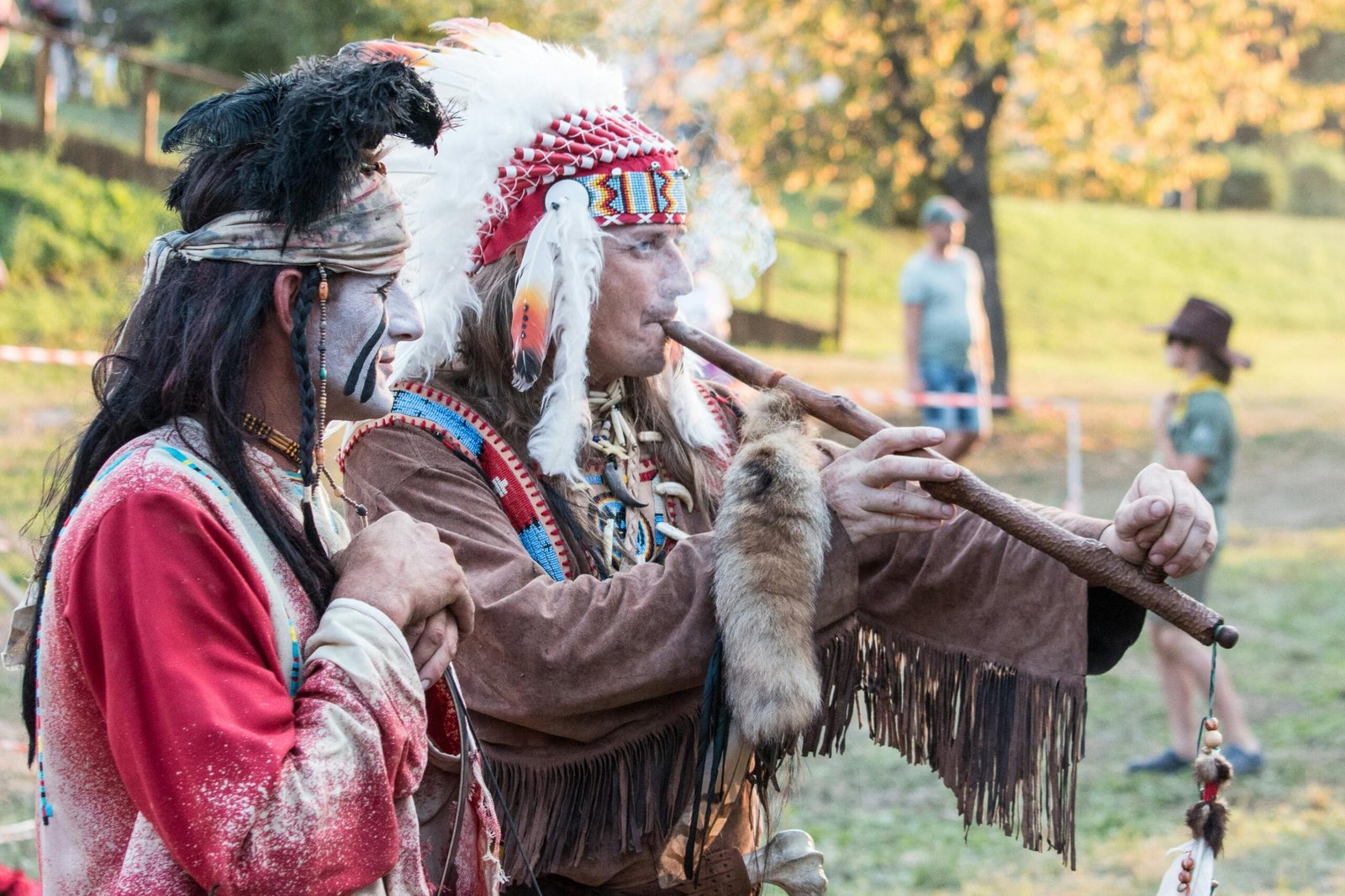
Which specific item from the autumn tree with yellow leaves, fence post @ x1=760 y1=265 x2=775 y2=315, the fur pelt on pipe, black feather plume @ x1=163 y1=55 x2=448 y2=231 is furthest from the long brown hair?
fence post @ x1=760 y1=265 x2=775 y2=315

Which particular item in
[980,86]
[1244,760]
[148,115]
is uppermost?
[980,86]

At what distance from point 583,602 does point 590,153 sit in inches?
32.3

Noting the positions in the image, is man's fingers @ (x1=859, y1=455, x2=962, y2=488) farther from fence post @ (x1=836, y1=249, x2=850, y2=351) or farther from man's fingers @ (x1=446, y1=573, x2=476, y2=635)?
fence post @ (x1=836, y1=249, x2=850, y2=351)

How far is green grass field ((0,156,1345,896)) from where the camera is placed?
4.96 meters

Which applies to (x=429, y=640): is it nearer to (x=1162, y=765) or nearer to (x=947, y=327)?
(x=1162, y=765)

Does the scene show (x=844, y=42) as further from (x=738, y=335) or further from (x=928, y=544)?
(x=928, y=544)

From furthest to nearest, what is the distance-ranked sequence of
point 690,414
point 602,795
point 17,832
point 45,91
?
point 45,91 < point 17,832 < point 690,414 < point 602,795

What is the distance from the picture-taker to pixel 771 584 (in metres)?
2.16

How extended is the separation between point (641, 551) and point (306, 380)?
0.98m

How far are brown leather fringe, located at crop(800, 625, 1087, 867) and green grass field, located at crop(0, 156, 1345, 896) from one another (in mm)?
1300

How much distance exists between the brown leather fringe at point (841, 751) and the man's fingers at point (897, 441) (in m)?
0.32

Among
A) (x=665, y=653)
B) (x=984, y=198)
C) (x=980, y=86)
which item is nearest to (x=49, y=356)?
(x=980, y=86)

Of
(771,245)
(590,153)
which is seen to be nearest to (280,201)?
(590,153)

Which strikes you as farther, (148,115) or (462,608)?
(148,115)
